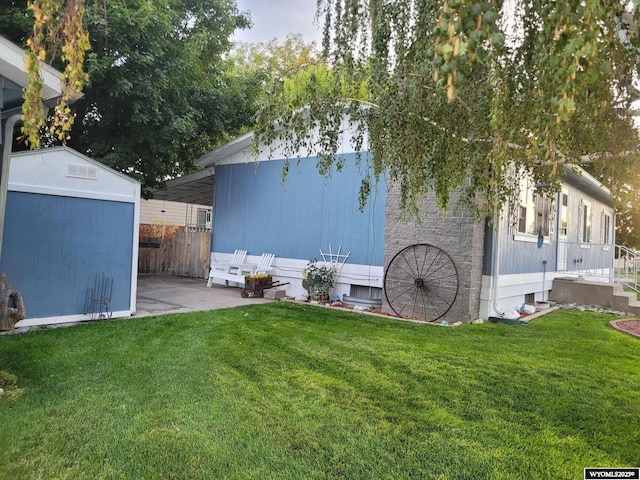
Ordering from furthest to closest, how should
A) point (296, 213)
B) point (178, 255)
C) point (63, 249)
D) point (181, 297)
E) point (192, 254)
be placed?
point (178, 255) < point (192, 254) < point (296, 213) < point (181, 297) < point (63, 249)

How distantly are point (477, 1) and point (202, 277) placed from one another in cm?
1212

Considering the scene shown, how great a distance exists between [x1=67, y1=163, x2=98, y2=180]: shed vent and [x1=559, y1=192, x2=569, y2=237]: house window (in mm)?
9614

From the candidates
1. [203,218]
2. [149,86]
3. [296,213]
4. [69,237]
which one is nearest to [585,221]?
[296,213]

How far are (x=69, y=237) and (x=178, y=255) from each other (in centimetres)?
778

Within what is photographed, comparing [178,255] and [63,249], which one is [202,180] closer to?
[178,255]

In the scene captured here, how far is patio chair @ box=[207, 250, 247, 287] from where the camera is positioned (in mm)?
10500

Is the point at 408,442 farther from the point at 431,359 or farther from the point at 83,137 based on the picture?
the point at 83,137

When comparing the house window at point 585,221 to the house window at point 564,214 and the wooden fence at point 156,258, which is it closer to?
the house window at point 564,214

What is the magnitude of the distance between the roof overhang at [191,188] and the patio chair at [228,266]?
8.27 feet

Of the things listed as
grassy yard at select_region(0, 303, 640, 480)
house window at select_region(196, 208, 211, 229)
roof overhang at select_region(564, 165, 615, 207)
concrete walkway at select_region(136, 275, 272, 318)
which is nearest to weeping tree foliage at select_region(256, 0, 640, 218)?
grassy yard at select_region(0, 303, 640, 480)

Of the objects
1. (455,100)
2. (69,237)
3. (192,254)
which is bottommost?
(192,254)

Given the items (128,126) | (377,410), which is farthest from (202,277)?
(377,410)

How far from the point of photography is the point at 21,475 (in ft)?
7.65

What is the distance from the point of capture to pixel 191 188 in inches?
522
